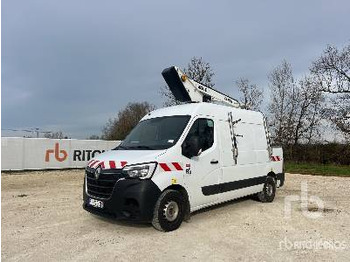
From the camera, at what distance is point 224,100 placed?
980cm

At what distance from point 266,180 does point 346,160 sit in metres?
25.2

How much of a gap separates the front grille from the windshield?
2.87 feet

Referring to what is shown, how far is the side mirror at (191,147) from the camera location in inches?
267

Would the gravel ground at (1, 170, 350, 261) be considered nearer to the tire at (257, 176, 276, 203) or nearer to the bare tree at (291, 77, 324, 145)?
the tire at (257, 176, 276, 203)

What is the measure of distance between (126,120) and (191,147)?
45816mm

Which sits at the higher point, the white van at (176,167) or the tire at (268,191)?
the white van at (176,167)

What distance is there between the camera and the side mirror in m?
6.79

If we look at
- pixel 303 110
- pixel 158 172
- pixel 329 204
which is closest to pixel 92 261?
pixel 158 172

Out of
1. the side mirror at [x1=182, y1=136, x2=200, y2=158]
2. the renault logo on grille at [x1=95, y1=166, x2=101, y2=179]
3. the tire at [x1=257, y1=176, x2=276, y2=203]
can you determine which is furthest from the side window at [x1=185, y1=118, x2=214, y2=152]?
the tire at [x1=257, y1=176, x2=276, y2=203]

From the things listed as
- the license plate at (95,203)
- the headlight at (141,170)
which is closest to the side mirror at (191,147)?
the headlight at (141,170)

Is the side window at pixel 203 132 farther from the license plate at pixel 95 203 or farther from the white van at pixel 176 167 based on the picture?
the license plate at pixel 95 203

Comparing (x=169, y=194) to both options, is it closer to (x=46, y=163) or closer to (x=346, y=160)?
(x=46, y=163)

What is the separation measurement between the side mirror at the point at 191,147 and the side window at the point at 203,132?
10cm

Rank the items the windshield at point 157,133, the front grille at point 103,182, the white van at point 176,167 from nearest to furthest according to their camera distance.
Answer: the white van at point 176,167, the front grille at point 103,182, the windshield at point 157,133
